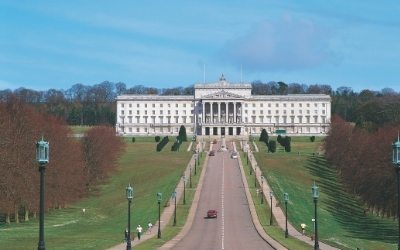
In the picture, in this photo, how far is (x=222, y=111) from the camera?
19512 cm

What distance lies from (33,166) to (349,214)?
31.6 metres

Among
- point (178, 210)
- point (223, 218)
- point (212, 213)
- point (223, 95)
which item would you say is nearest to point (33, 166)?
point (178, 210)

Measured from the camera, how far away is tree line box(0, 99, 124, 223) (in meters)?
60.2

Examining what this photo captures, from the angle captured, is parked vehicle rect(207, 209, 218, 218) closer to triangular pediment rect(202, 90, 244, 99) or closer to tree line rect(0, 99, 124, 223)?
tree line rect(0, 99, 124, 223)

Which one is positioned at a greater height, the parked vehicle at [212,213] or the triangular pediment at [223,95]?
the triangular pediment at [223,95]

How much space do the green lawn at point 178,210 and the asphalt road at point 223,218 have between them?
4.71ft

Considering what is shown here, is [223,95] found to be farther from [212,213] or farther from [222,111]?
[212,213]

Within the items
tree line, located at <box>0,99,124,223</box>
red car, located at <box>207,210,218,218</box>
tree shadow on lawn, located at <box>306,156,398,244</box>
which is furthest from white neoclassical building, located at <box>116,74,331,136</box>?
red car, located at <box>207,210,218,218</box>

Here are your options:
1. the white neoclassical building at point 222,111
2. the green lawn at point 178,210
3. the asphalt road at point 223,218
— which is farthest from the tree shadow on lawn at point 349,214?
the white neoclassical building at point 222,111

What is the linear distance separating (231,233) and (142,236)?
625 centimetres

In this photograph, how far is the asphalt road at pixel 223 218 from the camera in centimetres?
4688

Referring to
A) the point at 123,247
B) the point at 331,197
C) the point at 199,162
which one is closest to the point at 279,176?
the point at 331,197

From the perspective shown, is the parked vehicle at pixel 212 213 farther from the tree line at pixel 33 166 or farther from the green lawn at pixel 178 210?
the tree line at pixel 33 166

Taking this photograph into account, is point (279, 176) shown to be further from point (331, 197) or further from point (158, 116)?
point (158, 116)
